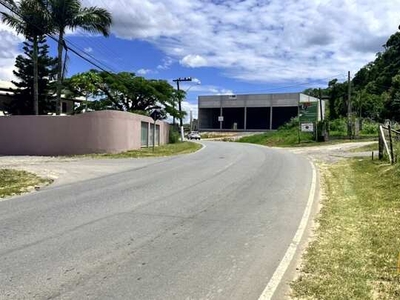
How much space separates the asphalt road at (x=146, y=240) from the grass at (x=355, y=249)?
0.53 m

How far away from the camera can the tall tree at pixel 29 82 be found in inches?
1750

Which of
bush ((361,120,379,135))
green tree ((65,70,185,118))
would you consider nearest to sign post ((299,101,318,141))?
bush ((361,120,379,135))

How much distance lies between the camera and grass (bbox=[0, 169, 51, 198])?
13453mm

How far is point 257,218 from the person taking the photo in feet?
31.3

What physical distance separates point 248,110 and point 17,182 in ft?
295

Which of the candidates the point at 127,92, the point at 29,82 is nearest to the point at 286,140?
the point at 127,92

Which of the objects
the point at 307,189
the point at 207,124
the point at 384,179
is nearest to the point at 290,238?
the point at 307,189

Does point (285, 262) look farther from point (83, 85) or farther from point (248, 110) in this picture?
point (248, 110)

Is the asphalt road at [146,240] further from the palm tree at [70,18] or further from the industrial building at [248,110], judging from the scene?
the industrial building at [248,110]

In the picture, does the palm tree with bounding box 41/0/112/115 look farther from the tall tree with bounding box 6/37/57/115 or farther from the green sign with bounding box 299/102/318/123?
the green sign with bounding box 299/102/318/123

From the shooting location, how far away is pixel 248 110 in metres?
103

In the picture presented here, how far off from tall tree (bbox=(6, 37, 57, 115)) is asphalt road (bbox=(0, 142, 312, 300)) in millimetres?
33163

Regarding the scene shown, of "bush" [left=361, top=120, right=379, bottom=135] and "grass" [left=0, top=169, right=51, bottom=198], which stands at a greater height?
"bush" [left=361, top=120, right=379, bottom=135]

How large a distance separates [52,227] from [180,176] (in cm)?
864
